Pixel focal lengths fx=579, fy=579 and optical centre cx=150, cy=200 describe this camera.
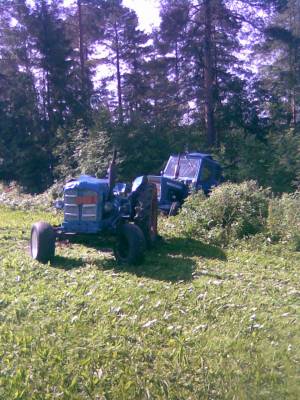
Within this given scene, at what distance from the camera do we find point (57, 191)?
21891mm

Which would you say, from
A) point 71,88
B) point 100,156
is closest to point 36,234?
point 100,156

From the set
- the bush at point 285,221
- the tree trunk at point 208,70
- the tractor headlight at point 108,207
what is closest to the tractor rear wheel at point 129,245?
the tractor headlight at point 108,207

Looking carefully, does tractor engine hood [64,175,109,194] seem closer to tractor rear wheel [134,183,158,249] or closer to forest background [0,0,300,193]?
tractor rear wheel [134,183,158,249]

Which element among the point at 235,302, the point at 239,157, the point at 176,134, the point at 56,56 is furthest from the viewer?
the point at 56,56

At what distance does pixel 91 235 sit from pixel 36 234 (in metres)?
1.08

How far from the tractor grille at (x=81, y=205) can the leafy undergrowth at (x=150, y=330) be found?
3.62ft

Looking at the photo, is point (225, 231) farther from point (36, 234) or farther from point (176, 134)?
point (176, 134)

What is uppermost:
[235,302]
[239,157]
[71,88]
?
[71,88]

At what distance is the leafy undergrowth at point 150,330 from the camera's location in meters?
4.74

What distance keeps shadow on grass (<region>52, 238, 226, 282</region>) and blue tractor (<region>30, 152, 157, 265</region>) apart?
245mm

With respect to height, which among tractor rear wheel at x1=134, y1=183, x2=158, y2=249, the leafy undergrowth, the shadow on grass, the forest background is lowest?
the leafy undergrowth

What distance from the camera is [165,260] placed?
32.5ft

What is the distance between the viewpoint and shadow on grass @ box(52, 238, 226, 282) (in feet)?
29.0

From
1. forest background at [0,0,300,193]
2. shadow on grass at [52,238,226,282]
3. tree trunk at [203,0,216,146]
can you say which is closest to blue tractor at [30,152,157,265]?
shadow on grass at [52,238,226,282]
